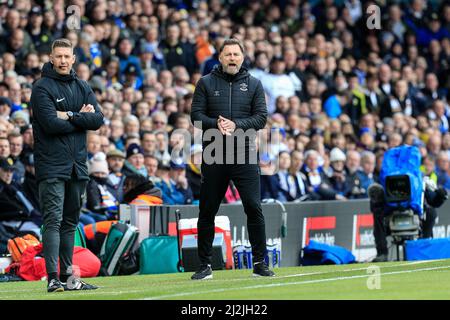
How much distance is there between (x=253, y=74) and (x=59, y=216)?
11.3 metres

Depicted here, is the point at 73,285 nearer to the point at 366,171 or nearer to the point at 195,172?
the point at 195,172

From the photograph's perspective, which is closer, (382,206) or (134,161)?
(382,206)

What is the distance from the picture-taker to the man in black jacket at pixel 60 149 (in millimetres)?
10258

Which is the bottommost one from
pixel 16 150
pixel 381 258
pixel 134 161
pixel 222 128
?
pixel 381 258

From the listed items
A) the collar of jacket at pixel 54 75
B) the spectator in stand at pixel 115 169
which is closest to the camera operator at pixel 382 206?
the spectator in stand at pixel 115 169

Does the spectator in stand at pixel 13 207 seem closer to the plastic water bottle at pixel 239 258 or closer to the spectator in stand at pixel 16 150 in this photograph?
the spectator in stand at pixel 16 150

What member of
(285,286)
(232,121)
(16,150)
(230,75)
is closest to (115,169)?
(16,150)

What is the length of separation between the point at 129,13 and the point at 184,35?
1057 millimetres

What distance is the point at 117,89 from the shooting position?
18.9 meters

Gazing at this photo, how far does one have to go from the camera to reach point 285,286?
397 inches

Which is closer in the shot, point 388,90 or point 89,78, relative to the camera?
point 89,78

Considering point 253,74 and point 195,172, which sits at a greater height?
Answer: point 253,74

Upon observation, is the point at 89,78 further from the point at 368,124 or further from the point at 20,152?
the point at 368,124
